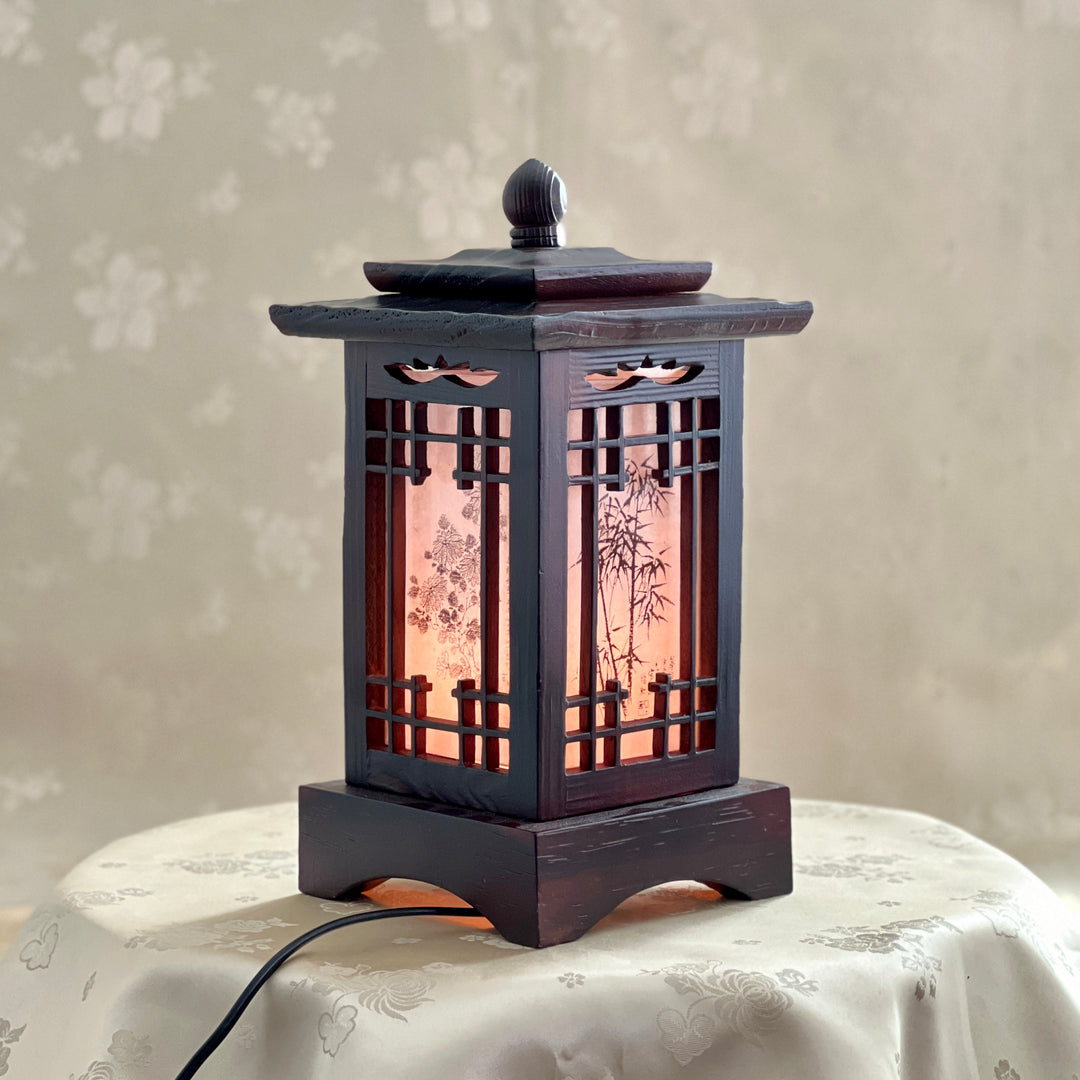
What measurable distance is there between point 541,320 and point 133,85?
4.27 feet

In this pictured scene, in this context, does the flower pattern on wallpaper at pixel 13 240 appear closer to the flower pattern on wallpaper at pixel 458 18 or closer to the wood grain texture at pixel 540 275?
the flower pattern on wallpaper at pixel 458 18

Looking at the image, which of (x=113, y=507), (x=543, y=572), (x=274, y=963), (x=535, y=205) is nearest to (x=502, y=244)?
(x=113, y=507)

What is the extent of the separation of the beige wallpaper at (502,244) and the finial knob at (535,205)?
1.08 metres

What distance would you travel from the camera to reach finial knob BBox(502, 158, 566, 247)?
4.56 feet

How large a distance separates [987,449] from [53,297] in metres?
1.32

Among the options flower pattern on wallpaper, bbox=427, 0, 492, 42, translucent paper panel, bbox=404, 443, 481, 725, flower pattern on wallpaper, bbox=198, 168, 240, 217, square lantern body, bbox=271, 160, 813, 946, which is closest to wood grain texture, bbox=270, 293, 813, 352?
square lantern body, bbox=271, 160, 813, 946

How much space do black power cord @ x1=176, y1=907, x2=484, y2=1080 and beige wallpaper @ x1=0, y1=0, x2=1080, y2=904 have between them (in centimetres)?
116

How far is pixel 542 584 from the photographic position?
1.31m

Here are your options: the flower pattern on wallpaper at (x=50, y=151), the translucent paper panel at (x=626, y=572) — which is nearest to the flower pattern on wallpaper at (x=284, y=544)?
the flower pattern on wallpaper at (x=50, y=151)

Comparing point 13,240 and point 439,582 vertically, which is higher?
point 13,240

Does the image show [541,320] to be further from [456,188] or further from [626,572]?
[456,188]

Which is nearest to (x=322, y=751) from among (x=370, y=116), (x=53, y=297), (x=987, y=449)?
(x=53, y=297)

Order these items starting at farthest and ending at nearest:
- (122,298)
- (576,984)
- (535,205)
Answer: (122,298)
(535,205)
(576,984)

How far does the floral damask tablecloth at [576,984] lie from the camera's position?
1200 millimetres
